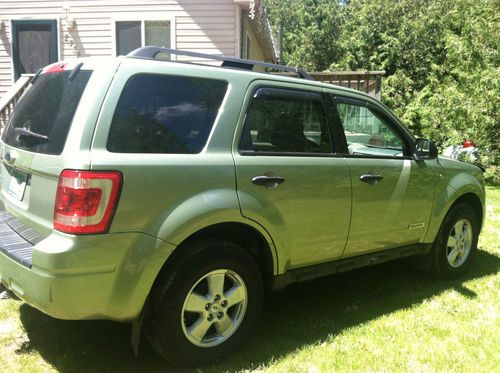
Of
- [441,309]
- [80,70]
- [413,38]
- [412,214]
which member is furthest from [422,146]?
[413,38]

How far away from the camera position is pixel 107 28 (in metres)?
11.5

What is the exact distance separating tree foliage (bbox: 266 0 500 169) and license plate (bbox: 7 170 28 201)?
10.4 m

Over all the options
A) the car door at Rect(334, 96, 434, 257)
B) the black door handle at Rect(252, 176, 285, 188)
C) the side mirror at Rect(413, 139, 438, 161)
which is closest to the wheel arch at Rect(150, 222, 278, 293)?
the black door handle at Rect(252, 176, 285, 188)

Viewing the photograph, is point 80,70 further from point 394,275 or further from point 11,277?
point 394,275

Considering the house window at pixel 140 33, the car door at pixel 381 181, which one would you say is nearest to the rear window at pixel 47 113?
the car door at pixel 381 181

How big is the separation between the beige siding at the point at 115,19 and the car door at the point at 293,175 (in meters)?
7.77

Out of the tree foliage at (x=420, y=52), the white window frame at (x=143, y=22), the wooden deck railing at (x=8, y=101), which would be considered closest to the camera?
the wooden deck railing at (x=8, y=101)

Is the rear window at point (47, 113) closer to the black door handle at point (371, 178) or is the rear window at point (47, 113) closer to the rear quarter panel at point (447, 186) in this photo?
the black door handle at point (371, 178)

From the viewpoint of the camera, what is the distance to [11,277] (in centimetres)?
297

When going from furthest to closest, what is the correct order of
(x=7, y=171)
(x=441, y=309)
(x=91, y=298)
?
(x=441, y=309) → (x=7, y=171) → (x=91, y=298)

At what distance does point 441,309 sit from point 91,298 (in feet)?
9.56

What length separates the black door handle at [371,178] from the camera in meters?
3.97

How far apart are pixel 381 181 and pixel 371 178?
14cm

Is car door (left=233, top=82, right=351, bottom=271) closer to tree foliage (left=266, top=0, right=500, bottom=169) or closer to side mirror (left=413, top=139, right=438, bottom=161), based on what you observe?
side mirror (left=413, top=139, right=438, bottom=161)
